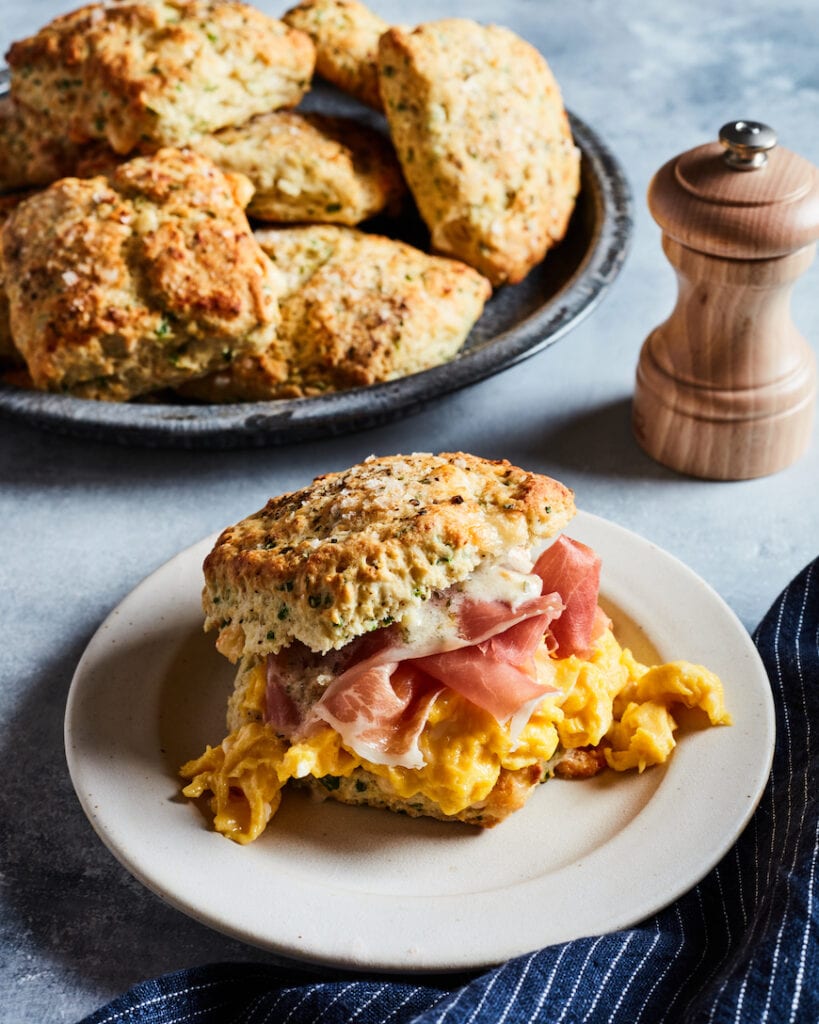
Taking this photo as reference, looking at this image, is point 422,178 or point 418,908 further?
point 422,178

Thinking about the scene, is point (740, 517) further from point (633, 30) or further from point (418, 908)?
point (633, 30)

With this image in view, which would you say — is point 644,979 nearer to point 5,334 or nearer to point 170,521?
point 170,521

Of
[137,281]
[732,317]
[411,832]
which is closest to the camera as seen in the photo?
[411,832]

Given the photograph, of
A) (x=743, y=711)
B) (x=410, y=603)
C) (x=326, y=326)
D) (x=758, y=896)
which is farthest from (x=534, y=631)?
(x=326, y=326)

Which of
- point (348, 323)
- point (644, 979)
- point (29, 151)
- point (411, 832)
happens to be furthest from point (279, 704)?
point (29, 151)

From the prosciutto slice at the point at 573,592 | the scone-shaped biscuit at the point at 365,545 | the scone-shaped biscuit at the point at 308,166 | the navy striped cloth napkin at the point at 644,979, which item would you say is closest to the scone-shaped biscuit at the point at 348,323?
the scone-shaped biscuit at the point at 308,166

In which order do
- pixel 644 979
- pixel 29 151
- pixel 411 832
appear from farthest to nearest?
pixel 29 151, pixel 411 832, pixel 644 979
